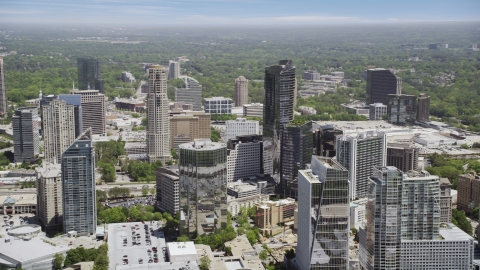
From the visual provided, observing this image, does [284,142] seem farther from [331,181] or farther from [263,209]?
[331,181]

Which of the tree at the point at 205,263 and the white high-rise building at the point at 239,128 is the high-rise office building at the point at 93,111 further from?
the tree at the point at 205,263

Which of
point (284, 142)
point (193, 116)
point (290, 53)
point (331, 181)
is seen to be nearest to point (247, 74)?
point (290, 53)

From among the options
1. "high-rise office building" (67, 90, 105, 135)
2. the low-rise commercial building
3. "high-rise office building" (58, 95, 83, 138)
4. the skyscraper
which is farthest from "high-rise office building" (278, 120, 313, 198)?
the skyscraper

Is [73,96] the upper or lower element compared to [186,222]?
upper

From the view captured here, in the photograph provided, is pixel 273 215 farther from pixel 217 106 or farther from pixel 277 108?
pixel 217 106

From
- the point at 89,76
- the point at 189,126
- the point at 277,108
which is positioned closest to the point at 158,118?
the point at 189,126

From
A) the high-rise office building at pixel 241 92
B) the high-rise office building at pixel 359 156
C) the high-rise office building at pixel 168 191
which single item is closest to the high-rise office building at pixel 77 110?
the high-rise office building at pixel 168 191
